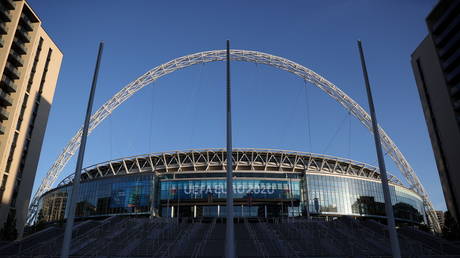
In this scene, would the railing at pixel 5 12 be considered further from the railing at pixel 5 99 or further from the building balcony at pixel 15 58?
the railing at pixel 5 99

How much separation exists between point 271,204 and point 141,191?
95.8ft

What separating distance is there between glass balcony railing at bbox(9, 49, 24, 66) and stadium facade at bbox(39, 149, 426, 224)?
30204mm

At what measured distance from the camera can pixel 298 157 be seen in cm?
8719

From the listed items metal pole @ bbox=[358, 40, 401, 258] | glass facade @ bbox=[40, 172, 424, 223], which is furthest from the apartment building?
metal pole @ bbox=[358, 40, 401, 258]

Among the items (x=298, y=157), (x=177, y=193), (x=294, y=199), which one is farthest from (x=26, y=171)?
(x=298, y=157)

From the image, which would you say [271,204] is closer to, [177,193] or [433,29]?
[177,193]

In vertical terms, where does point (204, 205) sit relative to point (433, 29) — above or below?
below

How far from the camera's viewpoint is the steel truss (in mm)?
83312

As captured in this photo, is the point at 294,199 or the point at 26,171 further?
the point at 294,199

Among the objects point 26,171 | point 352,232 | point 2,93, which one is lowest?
point 352,232

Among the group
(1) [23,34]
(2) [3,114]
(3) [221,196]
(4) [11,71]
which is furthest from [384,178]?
(1) [23,34]

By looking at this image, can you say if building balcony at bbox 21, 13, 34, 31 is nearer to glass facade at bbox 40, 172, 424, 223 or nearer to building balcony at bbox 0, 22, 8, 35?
building balcony at bbox 0, 22, 8, 35

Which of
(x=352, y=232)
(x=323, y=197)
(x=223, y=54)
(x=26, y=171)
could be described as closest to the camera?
(x=352, y=232)

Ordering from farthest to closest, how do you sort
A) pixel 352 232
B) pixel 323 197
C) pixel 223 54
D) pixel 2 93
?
pixel 223 54 < pixel 323 197 < pixel 2 93 < pixel 352 232
